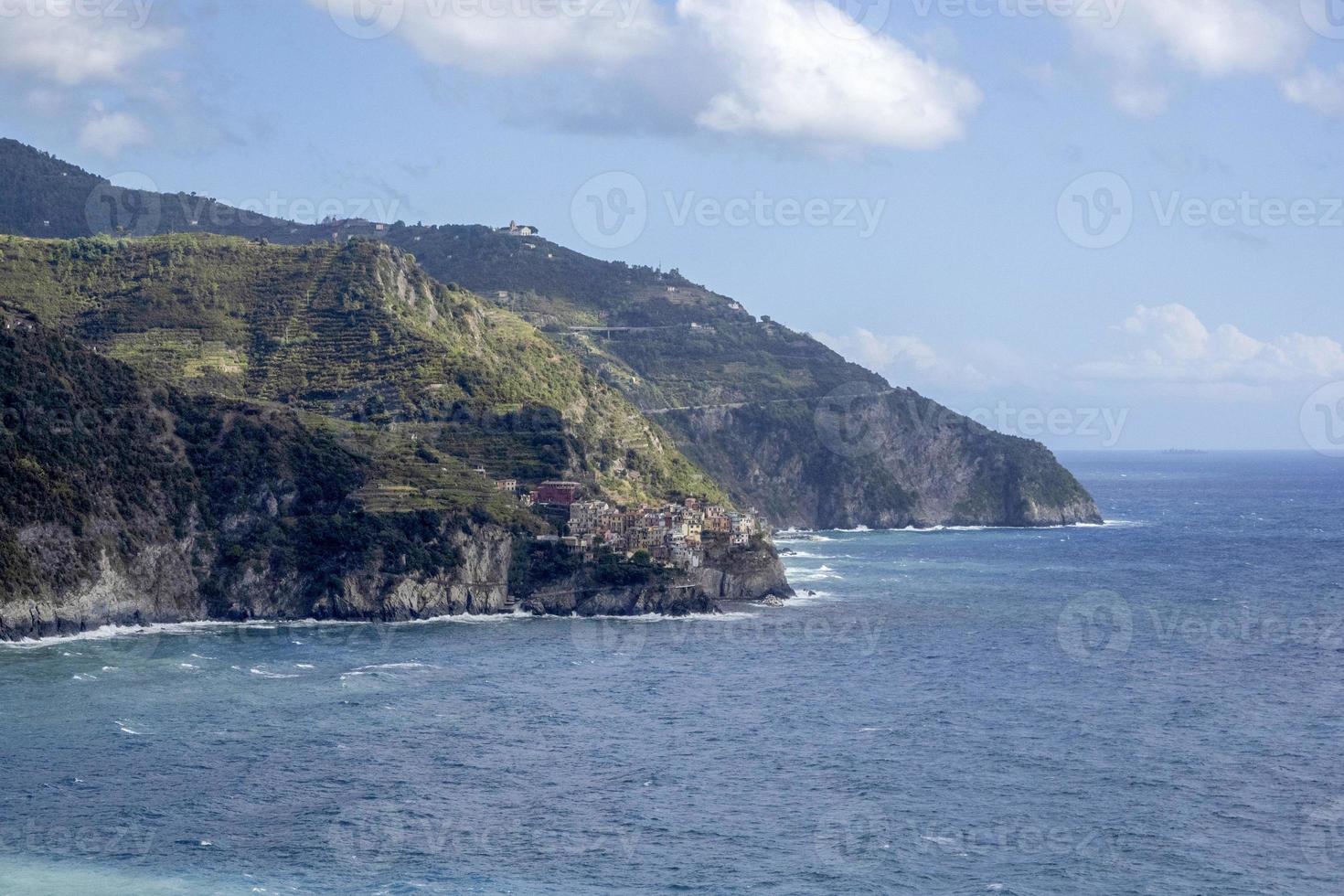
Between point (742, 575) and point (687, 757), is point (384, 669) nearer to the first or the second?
point (687, 757)

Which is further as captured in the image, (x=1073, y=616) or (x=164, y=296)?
(x=164, y=296)

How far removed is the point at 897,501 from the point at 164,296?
88.9 metres

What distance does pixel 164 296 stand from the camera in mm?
131500

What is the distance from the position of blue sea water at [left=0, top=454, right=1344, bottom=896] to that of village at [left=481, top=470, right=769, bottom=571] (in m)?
6.68

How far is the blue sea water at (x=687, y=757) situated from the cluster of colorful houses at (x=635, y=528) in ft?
22.0

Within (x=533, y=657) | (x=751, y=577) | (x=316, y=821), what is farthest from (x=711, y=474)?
(x=316, y=821)

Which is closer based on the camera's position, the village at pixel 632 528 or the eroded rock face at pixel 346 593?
the eroded rock face at pixel 346 593

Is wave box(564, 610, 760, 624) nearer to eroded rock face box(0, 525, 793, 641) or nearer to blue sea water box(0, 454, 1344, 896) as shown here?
eroded rock face box(0, 525, 793, 641)

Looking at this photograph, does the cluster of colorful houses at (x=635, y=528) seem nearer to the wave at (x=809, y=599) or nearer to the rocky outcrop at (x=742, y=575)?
the rocky outcrop at (x=742, y=575)

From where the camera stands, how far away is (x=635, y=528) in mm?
106688

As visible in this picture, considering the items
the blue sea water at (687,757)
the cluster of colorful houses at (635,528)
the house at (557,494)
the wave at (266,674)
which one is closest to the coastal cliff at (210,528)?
the cluster of colorful houses at (635,528)

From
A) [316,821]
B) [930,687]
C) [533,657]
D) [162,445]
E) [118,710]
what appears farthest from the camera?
[162,445]

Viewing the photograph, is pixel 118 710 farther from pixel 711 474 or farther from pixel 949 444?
pixel 949 444

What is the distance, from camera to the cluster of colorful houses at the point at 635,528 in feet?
343
